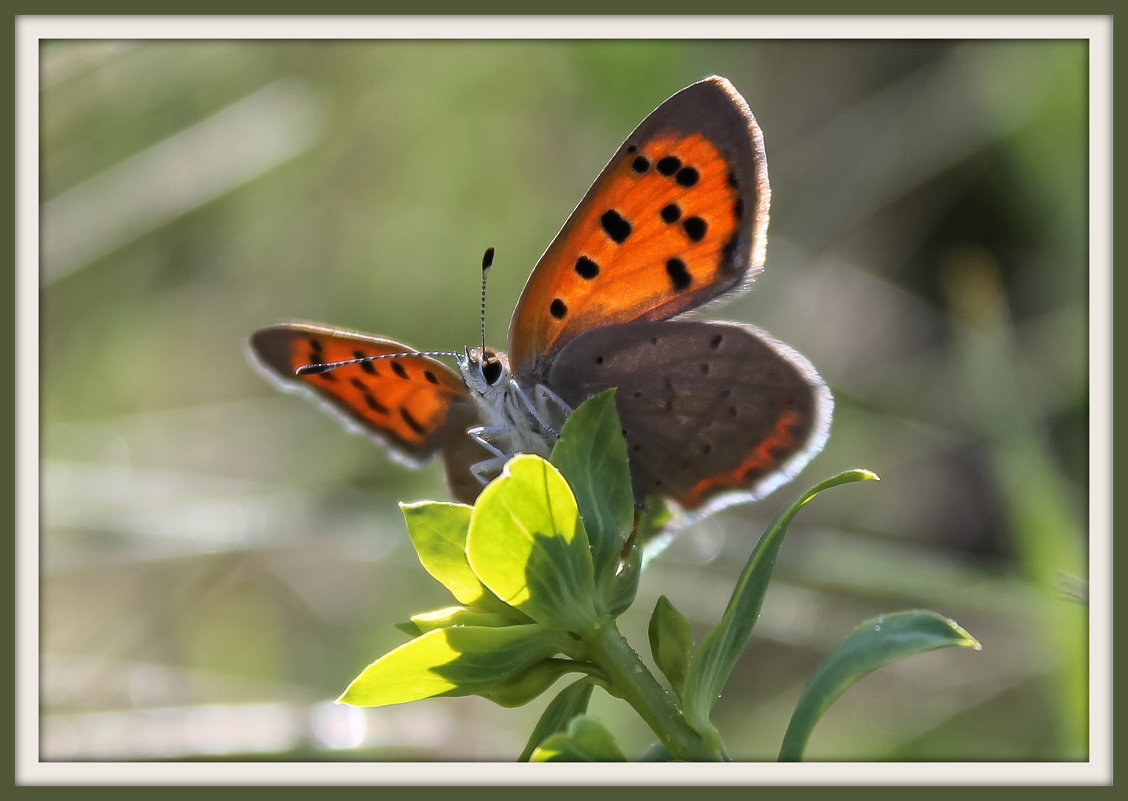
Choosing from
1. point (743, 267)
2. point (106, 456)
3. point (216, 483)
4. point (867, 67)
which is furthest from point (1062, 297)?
point (106, 456)

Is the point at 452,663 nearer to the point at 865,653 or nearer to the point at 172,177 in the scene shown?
the point at 865,653

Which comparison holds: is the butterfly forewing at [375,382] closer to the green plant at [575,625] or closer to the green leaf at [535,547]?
the green plant at [575,625]

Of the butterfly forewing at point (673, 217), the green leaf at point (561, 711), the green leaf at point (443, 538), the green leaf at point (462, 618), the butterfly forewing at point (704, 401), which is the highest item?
the butterfly forewing at point (673, 217)

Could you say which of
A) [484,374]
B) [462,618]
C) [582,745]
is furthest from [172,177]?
[582,745]

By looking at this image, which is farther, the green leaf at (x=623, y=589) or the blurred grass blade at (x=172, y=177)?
the blurred grass blade at (x=172, y=177)

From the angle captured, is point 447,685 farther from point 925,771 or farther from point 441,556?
point 925,771

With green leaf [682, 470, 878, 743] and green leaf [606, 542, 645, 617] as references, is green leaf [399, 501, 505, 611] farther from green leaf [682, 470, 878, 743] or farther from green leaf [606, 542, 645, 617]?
green leaf [682, 470, 878, 743]

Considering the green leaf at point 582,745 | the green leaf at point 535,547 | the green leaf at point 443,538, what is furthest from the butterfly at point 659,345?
the green leaf at point 582,745

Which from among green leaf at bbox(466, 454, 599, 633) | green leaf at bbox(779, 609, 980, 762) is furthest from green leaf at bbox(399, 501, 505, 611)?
green leaf at bbox(779, 609, 980, 762)
